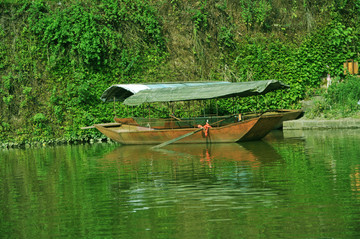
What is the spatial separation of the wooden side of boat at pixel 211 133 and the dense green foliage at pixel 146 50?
309 centimetres

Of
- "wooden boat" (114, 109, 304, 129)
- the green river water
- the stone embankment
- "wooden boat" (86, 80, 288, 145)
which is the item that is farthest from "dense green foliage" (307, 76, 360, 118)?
the green river water

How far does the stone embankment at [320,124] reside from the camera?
2202cm

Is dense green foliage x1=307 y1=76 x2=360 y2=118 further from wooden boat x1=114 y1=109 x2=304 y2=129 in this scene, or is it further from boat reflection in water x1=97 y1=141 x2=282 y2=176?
boat reflection in water x1=97 y1=141 x2=282 y2=176

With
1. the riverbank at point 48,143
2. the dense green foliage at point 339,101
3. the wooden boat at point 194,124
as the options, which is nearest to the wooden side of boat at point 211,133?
the wooden boat at point 194,124

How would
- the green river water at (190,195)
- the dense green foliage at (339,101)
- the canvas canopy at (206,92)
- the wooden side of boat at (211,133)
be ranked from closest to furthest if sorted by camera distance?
the green river water at (190,195) < the canvas canopy at (206,92) < the wooden side of boat at (211,133) < the dense green foliage at (339,101)

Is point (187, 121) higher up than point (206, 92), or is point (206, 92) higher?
point (206, 92)

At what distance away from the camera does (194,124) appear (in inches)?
798

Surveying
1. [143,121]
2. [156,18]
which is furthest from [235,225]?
[156,18]

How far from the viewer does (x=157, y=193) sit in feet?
30.9

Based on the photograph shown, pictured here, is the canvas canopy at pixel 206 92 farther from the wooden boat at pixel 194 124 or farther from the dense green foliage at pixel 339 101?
the dense green foliage at pixel 339 101

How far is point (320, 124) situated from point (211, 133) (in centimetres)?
639

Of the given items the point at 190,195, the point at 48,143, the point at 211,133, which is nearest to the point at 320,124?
the point at 211,133

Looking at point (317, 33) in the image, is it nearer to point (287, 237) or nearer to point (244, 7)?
point (244, 7)

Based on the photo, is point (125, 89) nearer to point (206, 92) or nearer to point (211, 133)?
point (206, 92)
